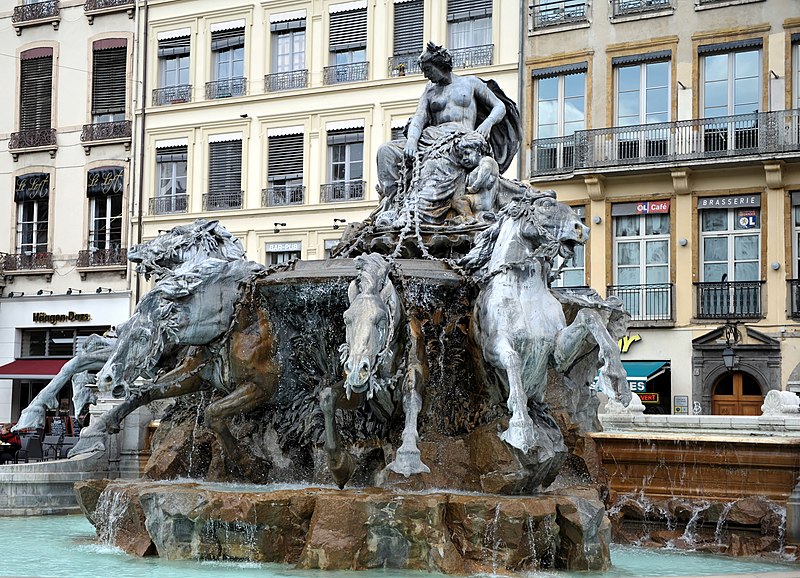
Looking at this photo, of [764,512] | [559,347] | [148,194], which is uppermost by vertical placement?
[148,194]

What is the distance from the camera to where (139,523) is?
11.2 m

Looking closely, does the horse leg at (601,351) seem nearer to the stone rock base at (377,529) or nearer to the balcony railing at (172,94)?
the stone rock base at (377,529)

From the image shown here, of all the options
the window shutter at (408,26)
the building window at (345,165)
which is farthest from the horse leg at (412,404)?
the window shutter at (408,26)

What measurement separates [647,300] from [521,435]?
23.5 m

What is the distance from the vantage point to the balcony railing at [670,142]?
32.0m

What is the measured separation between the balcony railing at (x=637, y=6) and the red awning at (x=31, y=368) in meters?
19.8

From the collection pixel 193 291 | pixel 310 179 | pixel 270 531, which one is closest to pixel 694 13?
pixel 310 179

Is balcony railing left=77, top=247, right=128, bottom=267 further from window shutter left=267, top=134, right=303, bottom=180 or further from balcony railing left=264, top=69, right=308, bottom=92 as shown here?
balcony railing left=264, top=69, right=308, bottom=92

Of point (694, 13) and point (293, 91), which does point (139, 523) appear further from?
point (293, 91)

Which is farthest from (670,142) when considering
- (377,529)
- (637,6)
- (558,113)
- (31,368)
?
(377,529)

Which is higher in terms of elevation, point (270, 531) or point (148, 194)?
point (148, 194)

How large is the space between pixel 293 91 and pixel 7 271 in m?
12.1

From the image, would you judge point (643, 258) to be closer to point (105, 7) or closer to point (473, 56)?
point (473, 56)

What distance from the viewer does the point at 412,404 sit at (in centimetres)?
1127
